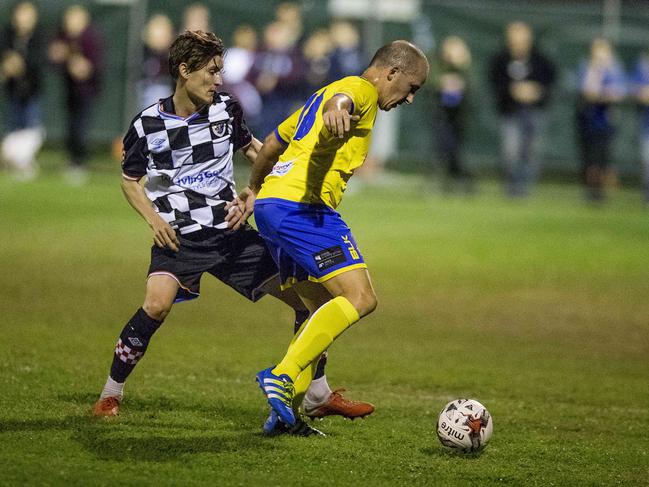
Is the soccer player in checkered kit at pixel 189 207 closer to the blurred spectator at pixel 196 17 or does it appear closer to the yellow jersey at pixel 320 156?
the yellow jersey at pixel 320 156

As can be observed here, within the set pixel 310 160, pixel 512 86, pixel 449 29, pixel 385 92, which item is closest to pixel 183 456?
pixel 310 160

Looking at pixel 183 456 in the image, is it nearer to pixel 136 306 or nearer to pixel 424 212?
pixel 136 306

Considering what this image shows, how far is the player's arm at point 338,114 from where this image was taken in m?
6.41

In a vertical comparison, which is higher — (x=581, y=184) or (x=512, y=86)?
(x=512, y=86)

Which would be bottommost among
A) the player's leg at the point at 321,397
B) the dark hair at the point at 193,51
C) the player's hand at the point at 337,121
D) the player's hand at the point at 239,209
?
the player's leg at the point at 321,397

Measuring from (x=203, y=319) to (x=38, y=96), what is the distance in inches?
473

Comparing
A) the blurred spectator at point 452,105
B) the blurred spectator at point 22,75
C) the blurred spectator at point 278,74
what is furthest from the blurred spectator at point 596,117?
the blurred spectator at point 22,75

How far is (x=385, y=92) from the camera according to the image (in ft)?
22.9

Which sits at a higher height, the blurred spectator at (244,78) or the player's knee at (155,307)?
the blurred spectator at (244,78)

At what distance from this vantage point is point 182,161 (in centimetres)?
749

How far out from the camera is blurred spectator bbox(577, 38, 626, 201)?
72.6 feet

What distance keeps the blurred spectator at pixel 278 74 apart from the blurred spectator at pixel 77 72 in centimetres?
283

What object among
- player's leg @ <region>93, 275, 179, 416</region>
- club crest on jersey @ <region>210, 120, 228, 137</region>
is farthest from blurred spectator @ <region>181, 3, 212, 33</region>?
player's leg @ <region>93, 275, 179, 416</region>

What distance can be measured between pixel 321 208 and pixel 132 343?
142 cm
